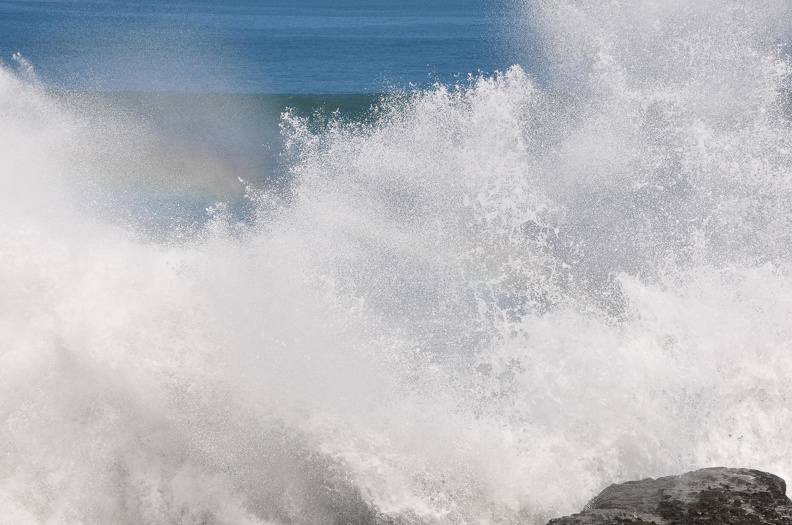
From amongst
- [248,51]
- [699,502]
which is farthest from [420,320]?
[248,51]

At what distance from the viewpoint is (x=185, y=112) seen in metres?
30.6

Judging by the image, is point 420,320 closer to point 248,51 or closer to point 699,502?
point 699,502

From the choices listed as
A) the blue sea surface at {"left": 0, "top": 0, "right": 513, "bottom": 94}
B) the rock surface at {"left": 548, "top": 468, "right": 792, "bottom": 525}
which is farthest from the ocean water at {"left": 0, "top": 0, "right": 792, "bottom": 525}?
the blue sea surface at {"left": 0, "top": 0, "right": 513, "bottom": 94}

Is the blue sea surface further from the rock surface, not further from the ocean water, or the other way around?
the rock surface

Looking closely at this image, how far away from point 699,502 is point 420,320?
23.2 feet

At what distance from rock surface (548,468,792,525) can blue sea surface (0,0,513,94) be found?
99.3 ft

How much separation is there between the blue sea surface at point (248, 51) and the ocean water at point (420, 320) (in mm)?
19641

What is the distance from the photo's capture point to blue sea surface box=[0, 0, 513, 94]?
3903 cm

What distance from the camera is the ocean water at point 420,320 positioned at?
923 cm

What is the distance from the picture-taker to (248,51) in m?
55.3

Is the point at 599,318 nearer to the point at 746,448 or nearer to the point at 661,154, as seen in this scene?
the point at 746,448

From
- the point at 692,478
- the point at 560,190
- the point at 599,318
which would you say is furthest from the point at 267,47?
the point at 692,478

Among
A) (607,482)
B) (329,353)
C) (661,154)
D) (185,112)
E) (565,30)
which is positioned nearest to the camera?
(607,482)

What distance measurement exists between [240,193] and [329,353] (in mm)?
12960
